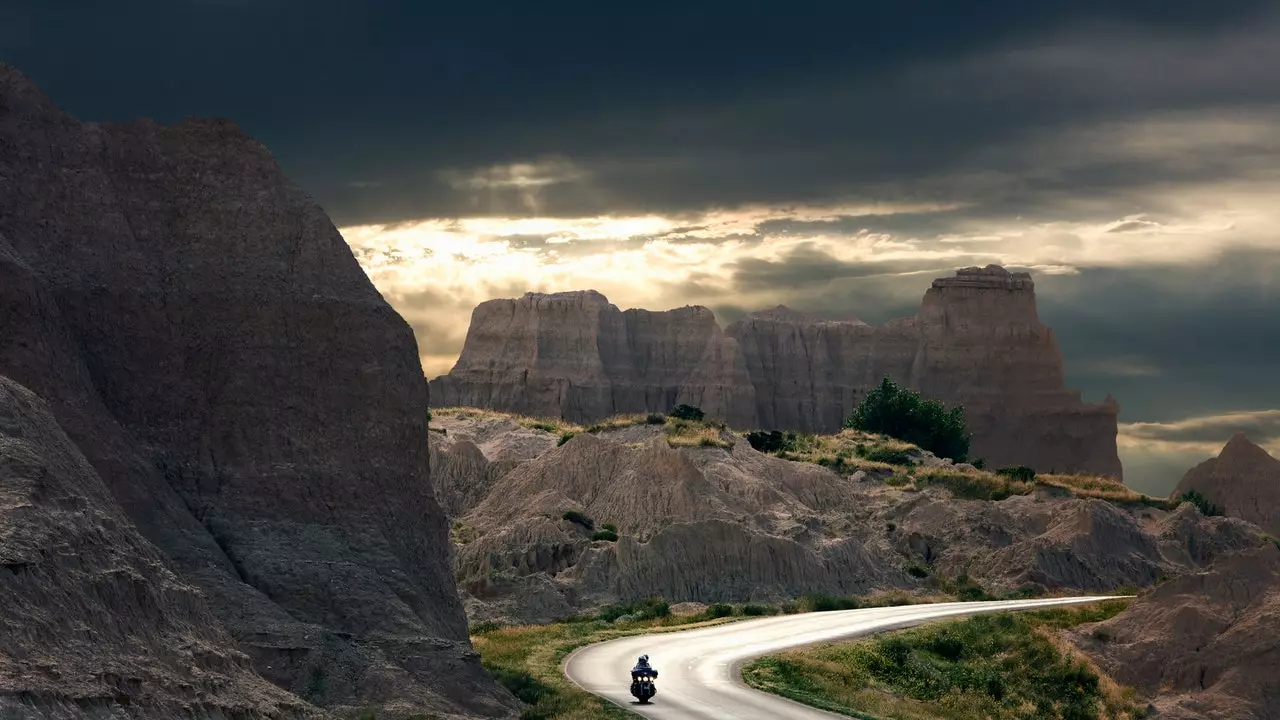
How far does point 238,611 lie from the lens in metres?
28.5

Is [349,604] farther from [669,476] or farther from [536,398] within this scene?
[536,398]

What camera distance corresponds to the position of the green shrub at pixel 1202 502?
106056 mm

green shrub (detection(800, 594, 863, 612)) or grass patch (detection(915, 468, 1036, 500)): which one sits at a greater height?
grass patch (detection(915, 468, 1036, 500))

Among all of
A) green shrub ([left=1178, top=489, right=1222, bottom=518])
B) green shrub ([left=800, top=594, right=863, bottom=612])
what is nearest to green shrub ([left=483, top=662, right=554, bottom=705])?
green shrub ([left=800, top=594, right=863, bottom=612])

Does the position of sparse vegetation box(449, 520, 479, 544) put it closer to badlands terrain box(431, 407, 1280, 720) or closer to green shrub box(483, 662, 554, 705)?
badlands terrain box(431, 407, 1280, 720)

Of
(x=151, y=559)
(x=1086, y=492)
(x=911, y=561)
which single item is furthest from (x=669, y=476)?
(x=151, y=559)

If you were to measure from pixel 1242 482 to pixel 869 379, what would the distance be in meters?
80.8

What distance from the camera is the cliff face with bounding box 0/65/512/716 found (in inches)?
1151

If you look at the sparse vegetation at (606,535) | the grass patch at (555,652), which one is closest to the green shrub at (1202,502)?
the sparse vegetation at (606,535)

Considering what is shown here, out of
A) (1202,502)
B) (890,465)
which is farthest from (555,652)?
(1202,502)

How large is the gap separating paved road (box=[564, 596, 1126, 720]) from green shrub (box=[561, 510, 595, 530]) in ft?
50.4

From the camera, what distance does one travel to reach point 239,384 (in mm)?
33000

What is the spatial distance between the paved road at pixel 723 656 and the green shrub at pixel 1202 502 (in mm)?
43623

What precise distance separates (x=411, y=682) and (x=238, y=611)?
3.24 meters
